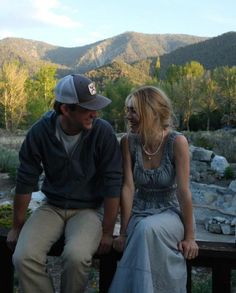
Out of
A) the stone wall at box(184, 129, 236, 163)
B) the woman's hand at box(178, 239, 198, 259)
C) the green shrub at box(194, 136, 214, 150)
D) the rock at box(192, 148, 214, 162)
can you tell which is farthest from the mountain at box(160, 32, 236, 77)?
the woman's hand at box(178, 239, 198, 259)

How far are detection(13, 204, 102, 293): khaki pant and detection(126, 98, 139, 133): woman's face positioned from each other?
48cm

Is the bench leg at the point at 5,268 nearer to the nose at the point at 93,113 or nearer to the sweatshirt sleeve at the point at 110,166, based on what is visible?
the sweatshirt sleeve at the point at 110,166

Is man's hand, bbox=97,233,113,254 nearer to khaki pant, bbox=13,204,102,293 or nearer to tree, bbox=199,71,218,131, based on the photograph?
khaki pant, bbox=13,204,102,293

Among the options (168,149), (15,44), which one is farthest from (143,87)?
(15,44)

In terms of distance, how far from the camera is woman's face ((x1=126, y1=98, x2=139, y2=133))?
7.54ft

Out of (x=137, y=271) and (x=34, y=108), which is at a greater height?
(x=137, y=271)

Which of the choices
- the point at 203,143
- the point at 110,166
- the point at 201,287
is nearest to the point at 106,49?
the point at 203,143

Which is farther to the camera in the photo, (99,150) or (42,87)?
(42,87)

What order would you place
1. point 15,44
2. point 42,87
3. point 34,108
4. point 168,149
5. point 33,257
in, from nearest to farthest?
point 33,257, point 168,149, point 34,108, point 42,87, point 15,44

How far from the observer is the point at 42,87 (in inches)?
1663

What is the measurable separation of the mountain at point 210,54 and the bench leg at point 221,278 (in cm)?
7348

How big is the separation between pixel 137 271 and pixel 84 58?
152346 millimetres

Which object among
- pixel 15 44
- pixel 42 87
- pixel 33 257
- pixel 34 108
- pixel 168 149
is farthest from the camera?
pixel 15 44

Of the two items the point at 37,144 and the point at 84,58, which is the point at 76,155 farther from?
the point at 84,58
